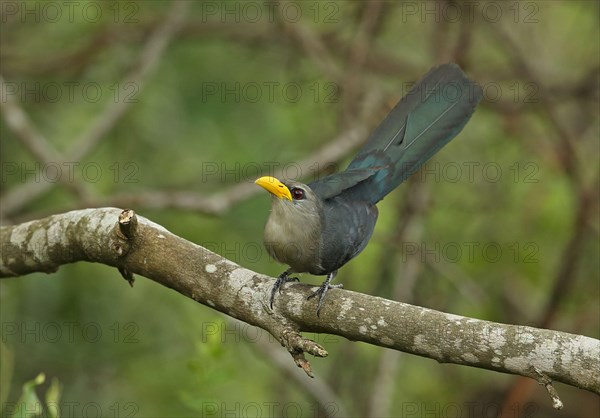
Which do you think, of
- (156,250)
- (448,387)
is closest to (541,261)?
(448,387)

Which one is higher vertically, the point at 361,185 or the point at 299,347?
the point at 299,347

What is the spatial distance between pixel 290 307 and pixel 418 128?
4.52ft

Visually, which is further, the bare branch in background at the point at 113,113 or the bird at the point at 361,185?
the bare branch in background at the point at 113,113

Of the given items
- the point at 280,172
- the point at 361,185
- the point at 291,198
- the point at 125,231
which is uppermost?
the point at 125,231

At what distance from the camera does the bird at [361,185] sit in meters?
3.32

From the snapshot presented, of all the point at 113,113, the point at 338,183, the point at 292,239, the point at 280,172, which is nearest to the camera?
the point at 292,239

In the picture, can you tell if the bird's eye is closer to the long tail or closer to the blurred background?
the long tail

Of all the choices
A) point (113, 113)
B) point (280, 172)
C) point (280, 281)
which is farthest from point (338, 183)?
point (113, 113)

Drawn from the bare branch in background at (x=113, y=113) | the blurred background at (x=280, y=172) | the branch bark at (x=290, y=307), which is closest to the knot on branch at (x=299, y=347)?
the branch bark at (x=290, y=307)

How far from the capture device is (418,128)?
12.5ft

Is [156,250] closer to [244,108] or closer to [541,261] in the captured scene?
[244,108]

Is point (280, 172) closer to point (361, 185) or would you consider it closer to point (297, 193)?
point (361, 185)

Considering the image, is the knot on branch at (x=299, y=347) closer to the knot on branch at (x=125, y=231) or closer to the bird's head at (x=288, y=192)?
the knot on branch at (x=125, y=231)

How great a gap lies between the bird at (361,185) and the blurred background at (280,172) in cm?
115
